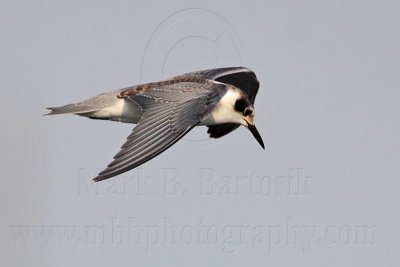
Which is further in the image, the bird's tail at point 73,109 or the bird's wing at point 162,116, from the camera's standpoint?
the bird's tail at point 73,109

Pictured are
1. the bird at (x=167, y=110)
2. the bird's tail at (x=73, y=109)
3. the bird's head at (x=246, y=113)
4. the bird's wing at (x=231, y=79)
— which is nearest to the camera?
the bird at (x=167, y=110)

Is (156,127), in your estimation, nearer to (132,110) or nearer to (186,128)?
(186,128)

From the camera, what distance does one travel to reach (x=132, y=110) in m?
15.8

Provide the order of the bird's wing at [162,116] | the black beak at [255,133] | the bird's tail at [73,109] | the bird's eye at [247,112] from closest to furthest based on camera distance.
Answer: the bird's wing at [162,116] < the bird's tail at [73,109] < the bird's eye at [247,112] < the black beak at [255,133]

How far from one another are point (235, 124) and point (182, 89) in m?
2.41

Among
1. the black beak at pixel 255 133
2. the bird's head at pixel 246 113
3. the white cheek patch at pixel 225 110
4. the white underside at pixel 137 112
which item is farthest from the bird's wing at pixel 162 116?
the black beak at pixel 255 133

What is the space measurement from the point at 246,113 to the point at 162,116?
264 centimetres

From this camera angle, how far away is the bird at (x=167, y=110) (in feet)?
44.0

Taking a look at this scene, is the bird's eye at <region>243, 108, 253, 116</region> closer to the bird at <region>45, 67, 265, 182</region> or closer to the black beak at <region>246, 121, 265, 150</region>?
the bird at <region>45, 67, 265, 182</region>

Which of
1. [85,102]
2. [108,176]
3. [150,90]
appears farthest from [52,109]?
[108,176]

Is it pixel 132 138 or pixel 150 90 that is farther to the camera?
pixel 150 90

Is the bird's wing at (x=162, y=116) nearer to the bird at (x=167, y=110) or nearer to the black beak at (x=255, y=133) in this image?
the bird at (x=167, y=110)

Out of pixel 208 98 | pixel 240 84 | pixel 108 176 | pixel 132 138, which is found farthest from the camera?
pixel 240 84

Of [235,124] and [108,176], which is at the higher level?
[235,124]
